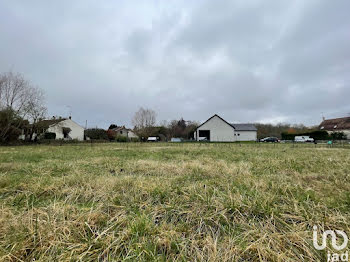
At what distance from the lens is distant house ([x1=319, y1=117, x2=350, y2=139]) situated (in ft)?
110

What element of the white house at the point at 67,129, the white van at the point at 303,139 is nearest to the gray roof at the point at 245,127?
the white van at the point at 303,139

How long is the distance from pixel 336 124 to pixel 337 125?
803 mm

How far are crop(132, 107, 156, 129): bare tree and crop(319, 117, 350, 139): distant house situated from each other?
42.6 meters

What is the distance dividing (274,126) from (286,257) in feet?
171

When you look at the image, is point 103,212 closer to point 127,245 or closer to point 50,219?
point 50,219

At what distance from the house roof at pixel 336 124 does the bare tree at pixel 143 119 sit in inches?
1737

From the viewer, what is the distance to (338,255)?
1.23 metres

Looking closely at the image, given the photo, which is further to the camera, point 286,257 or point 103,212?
point 103,212

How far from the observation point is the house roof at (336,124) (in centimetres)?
3431

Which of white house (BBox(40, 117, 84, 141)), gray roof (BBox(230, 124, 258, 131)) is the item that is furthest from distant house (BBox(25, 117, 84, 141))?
gray roof (BBox(230, 124, 258, 131))

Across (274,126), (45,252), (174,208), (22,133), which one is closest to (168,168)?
(174,208)

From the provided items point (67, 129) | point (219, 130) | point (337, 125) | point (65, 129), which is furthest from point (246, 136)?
point (65, 129)

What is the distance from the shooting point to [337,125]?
118 ft

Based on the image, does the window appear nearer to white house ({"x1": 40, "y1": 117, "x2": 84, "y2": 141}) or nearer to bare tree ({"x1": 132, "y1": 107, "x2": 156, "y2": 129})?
bare tree ({"x1": 132, "y1": 107, "x2": 156, "y2": 129})
